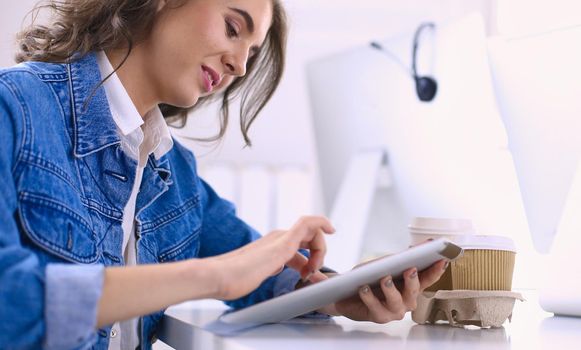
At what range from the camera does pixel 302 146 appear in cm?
325

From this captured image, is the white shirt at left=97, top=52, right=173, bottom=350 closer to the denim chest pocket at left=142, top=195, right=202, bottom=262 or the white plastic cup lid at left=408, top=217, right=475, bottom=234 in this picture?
the denim chest pocket at left=142, top=195, right=202, bottom=262

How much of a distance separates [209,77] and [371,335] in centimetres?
47

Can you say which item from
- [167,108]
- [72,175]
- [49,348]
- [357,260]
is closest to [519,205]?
[357,260]

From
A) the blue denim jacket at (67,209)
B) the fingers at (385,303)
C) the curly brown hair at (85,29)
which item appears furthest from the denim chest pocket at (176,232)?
the fingers at (385,303)

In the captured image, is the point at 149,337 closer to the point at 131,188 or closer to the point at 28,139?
the point at 131,188

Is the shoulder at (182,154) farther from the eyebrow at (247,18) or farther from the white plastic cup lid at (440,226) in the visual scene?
the white plastic cup lid at (440,226)

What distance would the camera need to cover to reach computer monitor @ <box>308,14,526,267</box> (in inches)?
50.7

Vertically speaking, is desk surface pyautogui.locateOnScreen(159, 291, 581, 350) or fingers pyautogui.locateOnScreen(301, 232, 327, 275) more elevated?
fingers pyautogui.locateOnScreen(301, 232, 327, 275)

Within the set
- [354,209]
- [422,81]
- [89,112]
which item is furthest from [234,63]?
[354,209]

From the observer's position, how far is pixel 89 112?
3.01 ft

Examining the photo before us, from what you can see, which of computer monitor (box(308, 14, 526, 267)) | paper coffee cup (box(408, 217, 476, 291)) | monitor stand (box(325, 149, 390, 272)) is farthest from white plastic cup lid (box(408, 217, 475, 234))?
monitor stand (box(325, 149, 390, 272))

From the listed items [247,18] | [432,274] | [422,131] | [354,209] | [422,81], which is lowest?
[354,209]

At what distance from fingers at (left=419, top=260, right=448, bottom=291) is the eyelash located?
0.46 m

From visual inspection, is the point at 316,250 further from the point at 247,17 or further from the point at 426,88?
the point at 426,88
